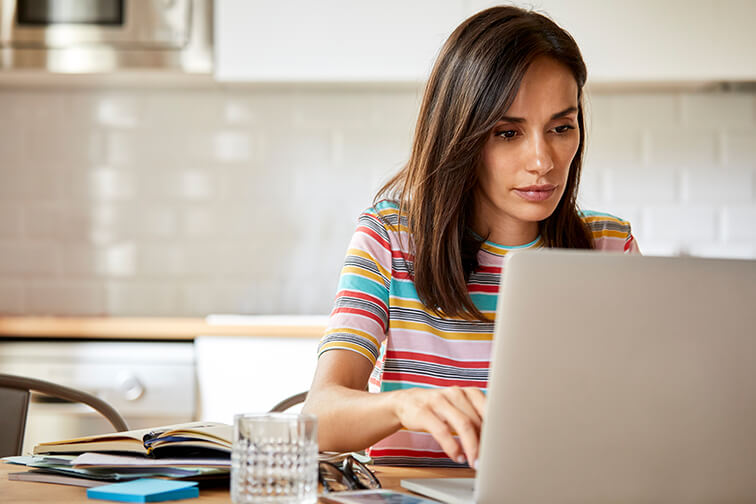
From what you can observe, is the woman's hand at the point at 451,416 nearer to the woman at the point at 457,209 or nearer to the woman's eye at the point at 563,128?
the woman at the point at 457,209

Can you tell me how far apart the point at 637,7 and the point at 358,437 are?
1.81m

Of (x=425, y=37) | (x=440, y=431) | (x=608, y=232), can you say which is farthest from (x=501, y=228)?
Answer: (x=425, y=37)

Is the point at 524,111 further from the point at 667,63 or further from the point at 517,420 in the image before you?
the point at 667,63

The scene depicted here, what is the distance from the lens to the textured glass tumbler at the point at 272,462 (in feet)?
2.52

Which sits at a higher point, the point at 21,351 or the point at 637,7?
the point at 637,7

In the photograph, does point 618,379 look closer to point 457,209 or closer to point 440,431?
point 440,431

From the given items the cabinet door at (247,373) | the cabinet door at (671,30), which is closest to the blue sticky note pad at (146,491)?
the cabinet door at (247,373)

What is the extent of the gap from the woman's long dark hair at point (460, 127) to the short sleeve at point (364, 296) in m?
0.05

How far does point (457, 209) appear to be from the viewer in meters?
1.41

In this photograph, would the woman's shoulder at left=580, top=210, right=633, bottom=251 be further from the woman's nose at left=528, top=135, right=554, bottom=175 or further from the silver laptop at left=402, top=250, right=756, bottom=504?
the silver laptop at left=402, top=250, right=756, bottom=504

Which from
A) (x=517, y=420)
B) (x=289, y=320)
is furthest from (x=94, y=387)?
(x=517, y=420)

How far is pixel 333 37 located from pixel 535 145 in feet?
4.17

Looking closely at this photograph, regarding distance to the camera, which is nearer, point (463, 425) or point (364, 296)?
point (463, 425)

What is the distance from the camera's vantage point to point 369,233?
4.64 feet
